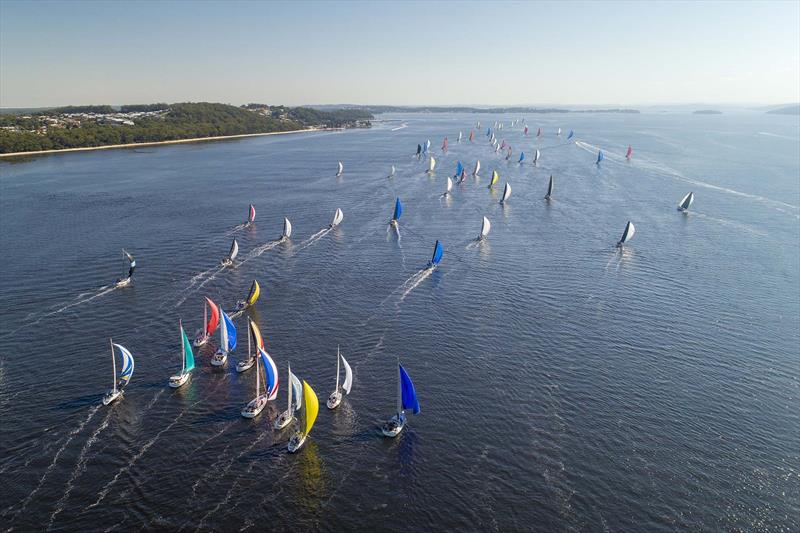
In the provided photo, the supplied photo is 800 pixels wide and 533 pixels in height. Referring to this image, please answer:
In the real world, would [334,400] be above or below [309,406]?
below

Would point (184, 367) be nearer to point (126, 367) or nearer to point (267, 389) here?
point (126, 367)

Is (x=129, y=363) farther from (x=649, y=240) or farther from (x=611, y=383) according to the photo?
(x=649, y=240)

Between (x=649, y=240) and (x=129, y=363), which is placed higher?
(x=129, y=363)

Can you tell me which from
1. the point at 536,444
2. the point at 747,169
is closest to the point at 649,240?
the point at 536,444

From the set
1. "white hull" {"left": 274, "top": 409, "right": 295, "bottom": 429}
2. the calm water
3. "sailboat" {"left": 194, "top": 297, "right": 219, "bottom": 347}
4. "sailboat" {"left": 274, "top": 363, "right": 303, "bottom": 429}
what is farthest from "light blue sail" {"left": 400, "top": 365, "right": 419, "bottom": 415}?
"sailboat" {"left": 194, "top": 297, "right": 219, "bottom": 347}

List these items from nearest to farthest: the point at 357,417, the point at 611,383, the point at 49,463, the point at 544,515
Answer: the point at 544,515
the point at 49,463
the point at 357,417
the point at 611,383

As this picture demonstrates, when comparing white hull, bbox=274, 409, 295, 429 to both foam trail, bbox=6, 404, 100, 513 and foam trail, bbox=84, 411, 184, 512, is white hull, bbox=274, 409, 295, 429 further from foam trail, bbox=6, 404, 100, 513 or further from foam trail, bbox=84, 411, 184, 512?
foam trail, bbox=6, 404, 100, 513

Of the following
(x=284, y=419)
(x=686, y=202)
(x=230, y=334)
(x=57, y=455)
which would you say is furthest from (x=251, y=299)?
(x=686, y=202)
